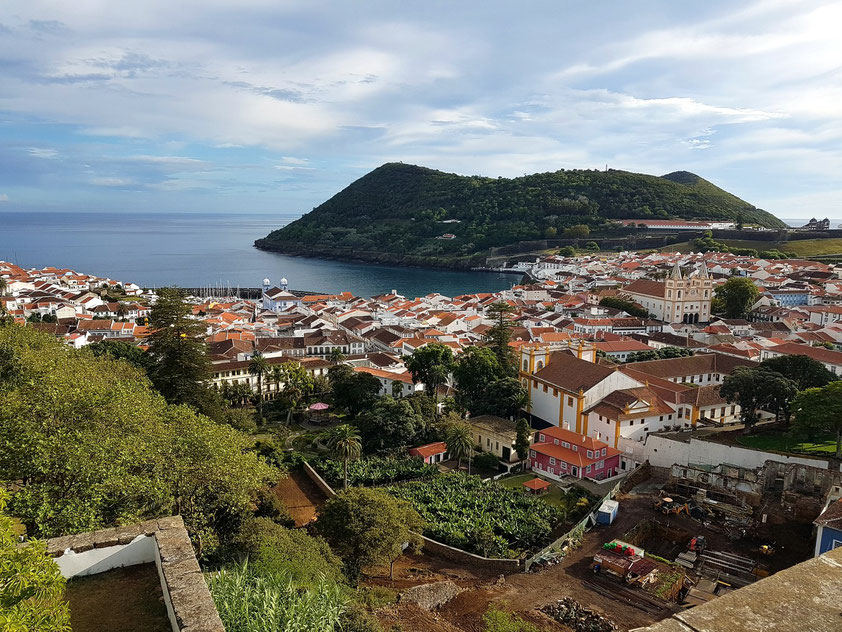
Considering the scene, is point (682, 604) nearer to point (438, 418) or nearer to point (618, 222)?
point (438, 418)

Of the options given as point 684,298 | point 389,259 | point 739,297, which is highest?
point 389,259

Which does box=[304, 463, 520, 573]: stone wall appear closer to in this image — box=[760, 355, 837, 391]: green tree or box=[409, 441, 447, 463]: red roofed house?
box=[409, 441, 447, 463]: red roofed house

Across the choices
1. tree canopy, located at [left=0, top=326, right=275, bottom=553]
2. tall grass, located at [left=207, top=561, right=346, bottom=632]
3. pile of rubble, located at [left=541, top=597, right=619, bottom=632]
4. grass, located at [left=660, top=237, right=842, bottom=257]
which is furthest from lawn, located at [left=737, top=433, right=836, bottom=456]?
grass, located at [left=660, top=237, right=842, bottom=257]

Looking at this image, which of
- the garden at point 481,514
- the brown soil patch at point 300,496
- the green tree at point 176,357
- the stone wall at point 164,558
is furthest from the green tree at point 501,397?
the stone wall at point 164,558

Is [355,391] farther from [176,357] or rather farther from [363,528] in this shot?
[363,528]

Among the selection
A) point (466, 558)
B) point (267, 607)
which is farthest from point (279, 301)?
point (267, 607)
